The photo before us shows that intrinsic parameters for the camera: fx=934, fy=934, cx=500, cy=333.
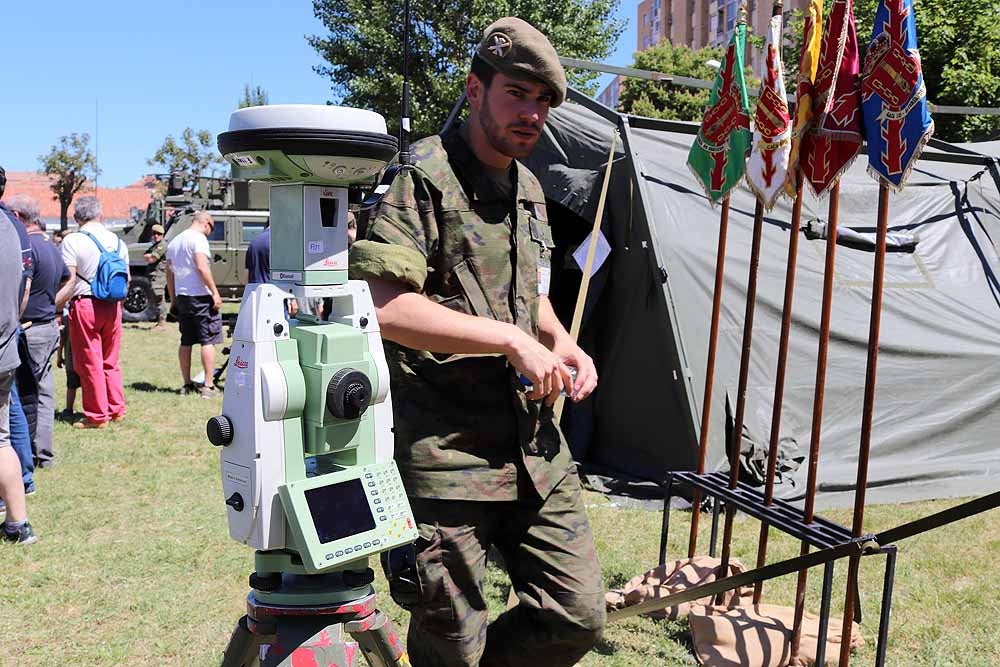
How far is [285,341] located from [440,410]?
63 centimetres

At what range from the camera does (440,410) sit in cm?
238

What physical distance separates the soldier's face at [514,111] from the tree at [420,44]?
19.4 meters

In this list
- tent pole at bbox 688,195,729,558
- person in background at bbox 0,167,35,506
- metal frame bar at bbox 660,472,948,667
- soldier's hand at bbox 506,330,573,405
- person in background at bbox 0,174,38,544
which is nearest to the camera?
soldier's hand at bbox 506,330,573,405

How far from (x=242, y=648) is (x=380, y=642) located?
0.93ft

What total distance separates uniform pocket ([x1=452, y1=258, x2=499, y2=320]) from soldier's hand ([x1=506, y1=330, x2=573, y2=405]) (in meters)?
0.22

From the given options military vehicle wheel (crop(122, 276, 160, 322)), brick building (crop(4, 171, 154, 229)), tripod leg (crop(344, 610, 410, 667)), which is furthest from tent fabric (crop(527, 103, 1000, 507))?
brick building (crop(4, 171, 154, 229))

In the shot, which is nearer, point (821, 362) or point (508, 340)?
point (508, 340)

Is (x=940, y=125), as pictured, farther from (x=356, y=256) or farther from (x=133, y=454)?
(x=356, y=256)

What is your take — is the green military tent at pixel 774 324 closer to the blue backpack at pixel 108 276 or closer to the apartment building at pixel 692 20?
the blue backpack at pixel 108 276

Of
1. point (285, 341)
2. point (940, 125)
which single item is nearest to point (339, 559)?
point (285, 341)

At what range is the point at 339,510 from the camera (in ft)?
6.08

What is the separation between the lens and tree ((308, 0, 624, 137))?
851 inches

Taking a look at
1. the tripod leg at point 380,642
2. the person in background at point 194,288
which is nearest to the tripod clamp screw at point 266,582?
the tripod leg at point 380,642

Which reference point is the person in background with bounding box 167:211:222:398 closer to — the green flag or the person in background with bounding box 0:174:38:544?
the person in background with bounding box 0:174:38:544
